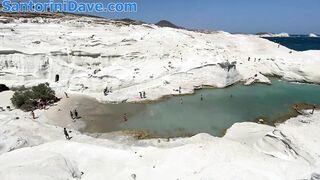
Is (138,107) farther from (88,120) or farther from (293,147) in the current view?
(293,147)

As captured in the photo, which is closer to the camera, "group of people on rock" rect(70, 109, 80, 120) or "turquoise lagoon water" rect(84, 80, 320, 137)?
"turquoise lagoon water" rect(84, 80, 320, 137)

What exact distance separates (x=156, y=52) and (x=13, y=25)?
825 inches

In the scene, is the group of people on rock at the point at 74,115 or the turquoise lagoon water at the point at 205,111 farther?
the group of people on rock at the point at 74,115

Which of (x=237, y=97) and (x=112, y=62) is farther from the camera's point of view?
(x=112, y=62)

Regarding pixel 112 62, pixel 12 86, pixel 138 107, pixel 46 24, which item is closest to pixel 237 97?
pixel 138 107

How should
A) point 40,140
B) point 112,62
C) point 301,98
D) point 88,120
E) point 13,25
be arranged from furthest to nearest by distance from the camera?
point 13,25, point 112,62, point 301,98, point 88,120, point 40,140

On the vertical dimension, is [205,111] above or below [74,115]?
above

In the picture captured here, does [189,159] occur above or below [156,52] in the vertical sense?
below

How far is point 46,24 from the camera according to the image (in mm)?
47531

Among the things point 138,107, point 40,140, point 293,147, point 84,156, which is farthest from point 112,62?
point 293,147

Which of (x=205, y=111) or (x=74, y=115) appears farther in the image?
(x=205, y=111)

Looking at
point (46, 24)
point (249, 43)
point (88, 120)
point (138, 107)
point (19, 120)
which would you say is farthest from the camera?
point (249, 43)

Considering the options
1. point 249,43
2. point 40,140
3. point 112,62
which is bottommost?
point 40,140

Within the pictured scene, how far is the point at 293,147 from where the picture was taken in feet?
59.9
